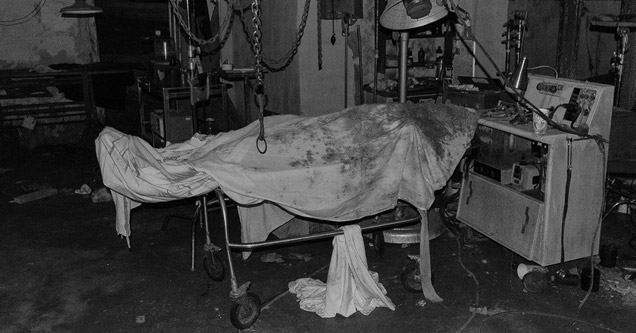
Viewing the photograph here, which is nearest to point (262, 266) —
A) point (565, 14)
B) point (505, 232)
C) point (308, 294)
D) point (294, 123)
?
point (308, 294)

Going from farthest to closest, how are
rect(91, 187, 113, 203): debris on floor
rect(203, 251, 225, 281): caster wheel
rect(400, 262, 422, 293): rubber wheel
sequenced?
rect(91, 187, 113, 203): debris on floor
rect(203, 251, 225, 281): caster wheel
rect(400, 262, 422, 293): rubber wheel

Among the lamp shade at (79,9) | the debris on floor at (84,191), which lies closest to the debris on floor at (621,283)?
the debris on floor at (84,191)

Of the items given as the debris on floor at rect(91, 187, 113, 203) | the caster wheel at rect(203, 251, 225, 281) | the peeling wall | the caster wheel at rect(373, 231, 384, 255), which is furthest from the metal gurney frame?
the peeling wall

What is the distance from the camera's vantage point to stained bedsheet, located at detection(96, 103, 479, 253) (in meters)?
2.97

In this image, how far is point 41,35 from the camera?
25.0 ft

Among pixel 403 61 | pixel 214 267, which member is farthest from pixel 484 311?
pixel 403 61

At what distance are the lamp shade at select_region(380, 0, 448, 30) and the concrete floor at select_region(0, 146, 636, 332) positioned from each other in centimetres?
156

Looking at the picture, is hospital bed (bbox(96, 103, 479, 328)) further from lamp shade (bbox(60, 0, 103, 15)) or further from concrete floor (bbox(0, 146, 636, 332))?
lamp shade (bbox(60, 0, 103, 15))

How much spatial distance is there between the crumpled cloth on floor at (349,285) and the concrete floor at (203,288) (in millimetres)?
55

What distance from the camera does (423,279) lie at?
3.38 metres

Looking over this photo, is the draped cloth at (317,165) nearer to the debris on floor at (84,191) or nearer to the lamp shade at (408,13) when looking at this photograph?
the lamp shade at (408,13)

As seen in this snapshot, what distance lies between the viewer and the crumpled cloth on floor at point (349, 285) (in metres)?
3.29

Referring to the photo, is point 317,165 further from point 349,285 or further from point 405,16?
point 405,16

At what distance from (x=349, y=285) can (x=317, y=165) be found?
77 centimetres
